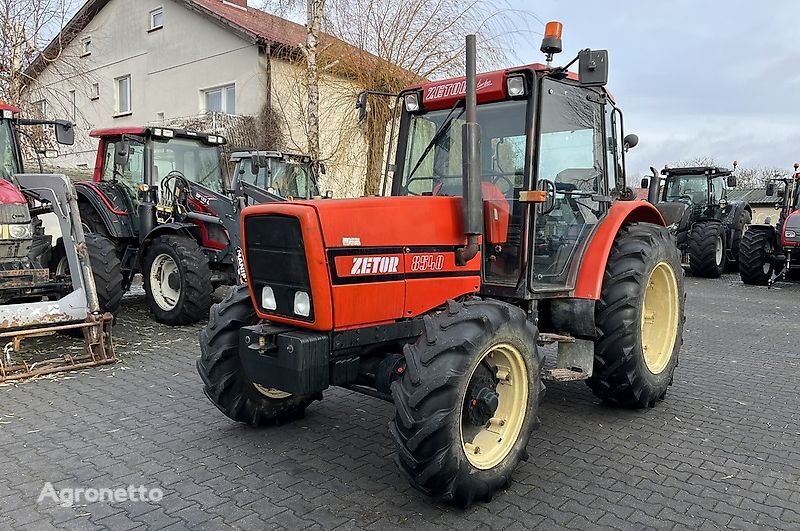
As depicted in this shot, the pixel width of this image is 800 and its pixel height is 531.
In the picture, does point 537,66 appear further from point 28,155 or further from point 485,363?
point 28,155

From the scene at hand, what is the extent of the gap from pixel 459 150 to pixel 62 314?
12.5 ft

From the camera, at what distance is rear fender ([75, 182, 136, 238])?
27.3 feet

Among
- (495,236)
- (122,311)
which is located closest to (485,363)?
(495,236)

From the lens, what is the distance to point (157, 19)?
19.8 m

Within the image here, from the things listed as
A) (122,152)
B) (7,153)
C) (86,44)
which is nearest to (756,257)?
(122,152)

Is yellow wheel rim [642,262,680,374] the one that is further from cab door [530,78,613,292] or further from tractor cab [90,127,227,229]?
tractor cab [90,127,227,229]

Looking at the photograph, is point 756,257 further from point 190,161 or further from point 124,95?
point 124,95

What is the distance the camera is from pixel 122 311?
27.7 feet

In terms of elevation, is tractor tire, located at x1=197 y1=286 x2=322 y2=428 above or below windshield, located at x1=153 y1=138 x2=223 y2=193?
below

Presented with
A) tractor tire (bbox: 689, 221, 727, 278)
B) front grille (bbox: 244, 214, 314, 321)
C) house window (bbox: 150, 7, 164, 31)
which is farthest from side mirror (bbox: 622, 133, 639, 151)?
house window (bbox: 150, 7, 164, 31)

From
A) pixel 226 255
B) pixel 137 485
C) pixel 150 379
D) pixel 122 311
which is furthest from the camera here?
pixel 122 311

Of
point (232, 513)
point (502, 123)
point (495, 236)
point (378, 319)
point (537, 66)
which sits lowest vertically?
point (232, 513)

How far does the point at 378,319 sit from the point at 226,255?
4.94 metres

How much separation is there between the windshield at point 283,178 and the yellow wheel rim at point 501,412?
6.45m
